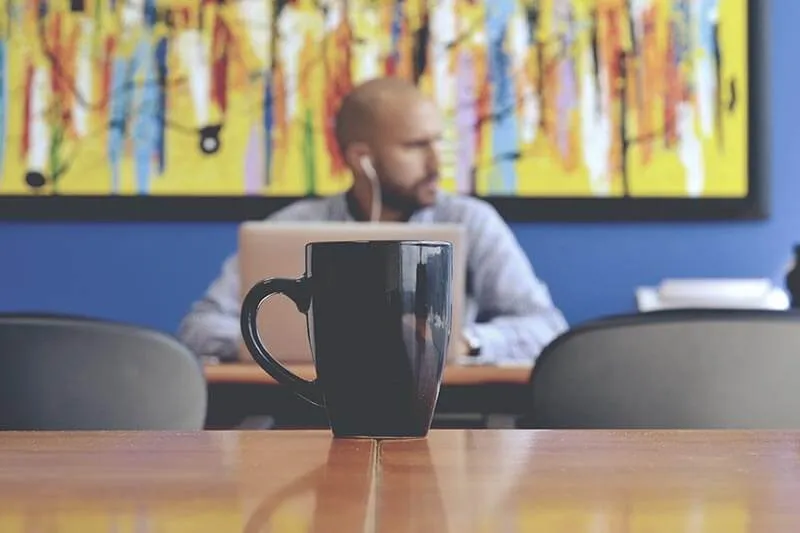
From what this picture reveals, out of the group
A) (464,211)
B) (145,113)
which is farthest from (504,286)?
(145,113)

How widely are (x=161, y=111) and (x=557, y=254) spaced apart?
1253 mm

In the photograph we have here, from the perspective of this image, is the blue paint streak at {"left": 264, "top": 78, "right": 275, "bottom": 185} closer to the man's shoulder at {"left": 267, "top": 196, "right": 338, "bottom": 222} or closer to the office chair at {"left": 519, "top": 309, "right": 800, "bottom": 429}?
the man's shoulder at {"left": 267, "top": 196, "right": 338, "bottom": 222}

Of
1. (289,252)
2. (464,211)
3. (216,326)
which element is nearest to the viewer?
(289,252)

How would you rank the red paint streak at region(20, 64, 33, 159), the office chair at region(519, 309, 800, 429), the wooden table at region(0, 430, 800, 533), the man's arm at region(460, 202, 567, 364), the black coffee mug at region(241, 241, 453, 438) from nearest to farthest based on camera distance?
the wooden table at region(0, 430, 800, 533) < the black coffee mug at region(241, 241, 453, 438) < the office chair at region(519, 309, 800, 429) < the man's arm at region(460, 202, 567, 364) < the red paint streak at region(20, 64, 33, 159)

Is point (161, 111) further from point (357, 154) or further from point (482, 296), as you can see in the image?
point (482, 296)

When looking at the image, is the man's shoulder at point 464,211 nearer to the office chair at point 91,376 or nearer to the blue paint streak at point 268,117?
the blue paint streak at point 268,117

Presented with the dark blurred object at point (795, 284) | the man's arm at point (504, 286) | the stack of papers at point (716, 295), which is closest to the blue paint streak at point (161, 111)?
the man's arm at point (504, 286)

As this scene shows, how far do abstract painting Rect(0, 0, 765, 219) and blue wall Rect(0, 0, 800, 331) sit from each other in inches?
3.2

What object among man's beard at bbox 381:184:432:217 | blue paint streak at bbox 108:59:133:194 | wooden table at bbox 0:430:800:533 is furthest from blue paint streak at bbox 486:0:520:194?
wooden table at bbox 0:430:800:533

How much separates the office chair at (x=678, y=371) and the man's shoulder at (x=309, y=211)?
1.70m

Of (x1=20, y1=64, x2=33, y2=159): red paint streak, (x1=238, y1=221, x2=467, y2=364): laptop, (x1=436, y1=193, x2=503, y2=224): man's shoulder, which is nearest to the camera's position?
(x1=238, y1=221, x2=467, y2=364): laptop

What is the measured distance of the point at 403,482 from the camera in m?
0.47

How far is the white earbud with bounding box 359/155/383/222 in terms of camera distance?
3088mm

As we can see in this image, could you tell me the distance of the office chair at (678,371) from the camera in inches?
51.9
